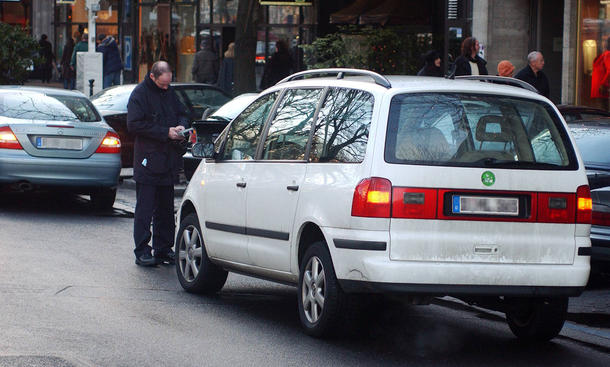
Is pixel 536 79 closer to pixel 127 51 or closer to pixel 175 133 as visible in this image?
pixel 175 133

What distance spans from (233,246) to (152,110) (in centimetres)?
275

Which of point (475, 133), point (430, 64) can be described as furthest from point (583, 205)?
point (430, 64)

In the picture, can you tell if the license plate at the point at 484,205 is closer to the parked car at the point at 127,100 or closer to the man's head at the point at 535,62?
the man's head at the point at 535,62

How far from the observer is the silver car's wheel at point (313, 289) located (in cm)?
780

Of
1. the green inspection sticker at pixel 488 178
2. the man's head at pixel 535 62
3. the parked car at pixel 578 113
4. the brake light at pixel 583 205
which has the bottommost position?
the brake light at pixel 583 205

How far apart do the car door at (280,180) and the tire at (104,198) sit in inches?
279

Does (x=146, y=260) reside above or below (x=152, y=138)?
below

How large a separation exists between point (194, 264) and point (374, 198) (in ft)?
9.29

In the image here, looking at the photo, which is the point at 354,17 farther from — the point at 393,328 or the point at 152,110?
the point at 393,328

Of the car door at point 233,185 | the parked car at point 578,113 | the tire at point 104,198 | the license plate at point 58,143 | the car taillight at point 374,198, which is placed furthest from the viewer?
the tire at point 104,198

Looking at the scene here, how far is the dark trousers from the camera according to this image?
11.2m

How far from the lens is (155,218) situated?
11.5 meters

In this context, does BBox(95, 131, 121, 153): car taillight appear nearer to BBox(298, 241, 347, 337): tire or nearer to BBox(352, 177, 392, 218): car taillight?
BBox(298, 241, 347, 337): tire

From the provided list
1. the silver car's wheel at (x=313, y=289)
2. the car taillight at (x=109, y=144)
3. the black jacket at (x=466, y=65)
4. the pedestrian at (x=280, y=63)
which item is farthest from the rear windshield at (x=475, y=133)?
the pedestrian at (x=280, y=63)
